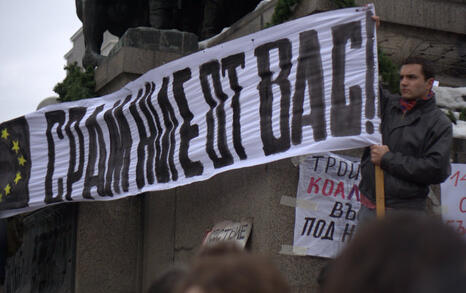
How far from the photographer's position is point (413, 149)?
14.3 ft

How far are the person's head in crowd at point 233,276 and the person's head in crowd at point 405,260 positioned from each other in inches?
6.0

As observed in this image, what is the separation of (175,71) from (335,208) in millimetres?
1759

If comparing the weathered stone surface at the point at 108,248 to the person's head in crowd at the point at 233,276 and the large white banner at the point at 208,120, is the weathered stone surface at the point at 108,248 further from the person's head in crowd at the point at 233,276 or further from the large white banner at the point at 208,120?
the person's head in crowd at the point at 233,276

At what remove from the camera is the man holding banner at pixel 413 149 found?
13.7 ft

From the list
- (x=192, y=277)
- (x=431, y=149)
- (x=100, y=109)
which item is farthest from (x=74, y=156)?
(x=192, y=277)

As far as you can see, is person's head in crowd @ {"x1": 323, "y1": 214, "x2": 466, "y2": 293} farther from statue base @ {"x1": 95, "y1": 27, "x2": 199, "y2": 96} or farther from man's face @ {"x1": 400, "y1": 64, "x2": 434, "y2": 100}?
statue base @ {"x1": 95, "y1": 27, "x2": 199, "y2": 96}

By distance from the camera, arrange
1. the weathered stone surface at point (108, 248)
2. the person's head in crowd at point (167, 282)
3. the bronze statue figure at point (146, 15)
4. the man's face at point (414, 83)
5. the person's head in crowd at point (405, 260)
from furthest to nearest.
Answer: the bronze statue figure at point (146, 15) → the weathered stone surface at point (108, 248) → the man's face at point (414, 83) → the person's head in crowd at point (167, 282) → the person's head in crowd at point (405, 260)

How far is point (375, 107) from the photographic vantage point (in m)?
4.61

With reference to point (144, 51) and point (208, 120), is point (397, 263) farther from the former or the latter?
point (144, 51)

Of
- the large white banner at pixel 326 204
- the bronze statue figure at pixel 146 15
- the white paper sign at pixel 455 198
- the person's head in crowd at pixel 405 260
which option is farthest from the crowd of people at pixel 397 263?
the bronze statue figure at pixel 146 15

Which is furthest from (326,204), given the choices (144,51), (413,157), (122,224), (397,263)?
(397,263)

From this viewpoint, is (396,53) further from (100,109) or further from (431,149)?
(100,109)

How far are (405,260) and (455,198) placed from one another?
460 centimetres

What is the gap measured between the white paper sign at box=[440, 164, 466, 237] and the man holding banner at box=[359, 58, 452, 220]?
1305 mm
